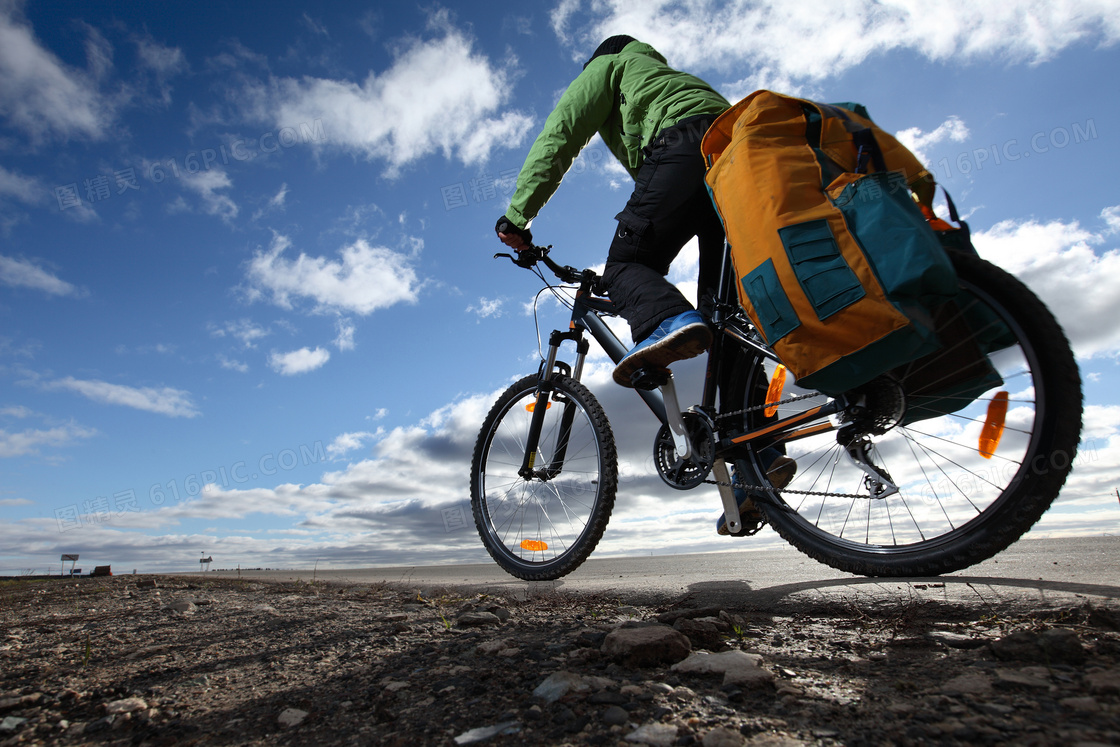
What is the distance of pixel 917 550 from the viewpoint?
1.92 meters

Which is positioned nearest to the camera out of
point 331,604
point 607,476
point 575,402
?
point 331,604

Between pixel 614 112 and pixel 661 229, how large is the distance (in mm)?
836

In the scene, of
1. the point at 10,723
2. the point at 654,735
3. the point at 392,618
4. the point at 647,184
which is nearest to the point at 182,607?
the point at 392,618

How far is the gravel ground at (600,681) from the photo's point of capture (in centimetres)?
85

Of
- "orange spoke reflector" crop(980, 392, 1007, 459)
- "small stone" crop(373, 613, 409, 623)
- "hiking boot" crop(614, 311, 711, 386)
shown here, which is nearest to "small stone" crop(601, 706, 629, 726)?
"small stone" crop(373, 613, 409, 623)

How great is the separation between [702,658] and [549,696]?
349 millimetres

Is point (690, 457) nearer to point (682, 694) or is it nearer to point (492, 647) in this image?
point (492, 647)

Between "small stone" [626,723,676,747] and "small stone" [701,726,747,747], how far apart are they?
0.17 ft

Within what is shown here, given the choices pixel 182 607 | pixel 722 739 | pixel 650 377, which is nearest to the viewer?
pixel 722 739

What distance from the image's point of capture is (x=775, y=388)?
2.42 m

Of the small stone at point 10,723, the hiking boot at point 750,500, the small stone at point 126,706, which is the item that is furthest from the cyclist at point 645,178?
the small stone at point 10,723

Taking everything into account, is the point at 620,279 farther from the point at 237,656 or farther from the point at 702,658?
the point at 237,656

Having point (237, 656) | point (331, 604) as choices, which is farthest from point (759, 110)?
point (331, 604)

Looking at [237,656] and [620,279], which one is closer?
[237,656]
